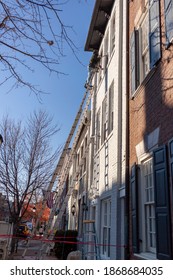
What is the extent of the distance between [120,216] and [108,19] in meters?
8.73

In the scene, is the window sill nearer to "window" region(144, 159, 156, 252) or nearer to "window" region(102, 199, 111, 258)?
"window" region(144, 159, 156, 252)

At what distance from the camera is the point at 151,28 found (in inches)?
248

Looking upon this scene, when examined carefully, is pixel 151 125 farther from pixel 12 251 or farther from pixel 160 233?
pixel 12 251

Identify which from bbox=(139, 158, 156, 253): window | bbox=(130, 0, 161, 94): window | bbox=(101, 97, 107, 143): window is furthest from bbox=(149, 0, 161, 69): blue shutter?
bbox=(101, 97, 107, 143): window

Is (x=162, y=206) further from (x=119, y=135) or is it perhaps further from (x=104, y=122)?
(x=104, y=122)

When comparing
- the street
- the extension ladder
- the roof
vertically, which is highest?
the roof

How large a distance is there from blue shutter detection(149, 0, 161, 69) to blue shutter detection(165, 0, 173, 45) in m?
0.40

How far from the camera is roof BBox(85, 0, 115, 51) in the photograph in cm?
1175

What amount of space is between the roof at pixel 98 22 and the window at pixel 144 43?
4.82 m

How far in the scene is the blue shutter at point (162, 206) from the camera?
14.8ft

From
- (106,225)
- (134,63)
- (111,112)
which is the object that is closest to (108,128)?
(111,112)

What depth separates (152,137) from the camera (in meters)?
5.68

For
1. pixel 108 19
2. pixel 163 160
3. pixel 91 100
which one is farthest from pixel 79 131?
pixel 163 160

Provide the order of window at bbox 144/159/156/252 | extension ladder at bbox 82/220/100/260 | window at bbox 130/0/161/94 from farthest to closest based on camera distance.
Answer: extension ladder at bbox 82/220/100/260 < window at bbox 130/0/161/94 < window at bbox 144/159/156/252
